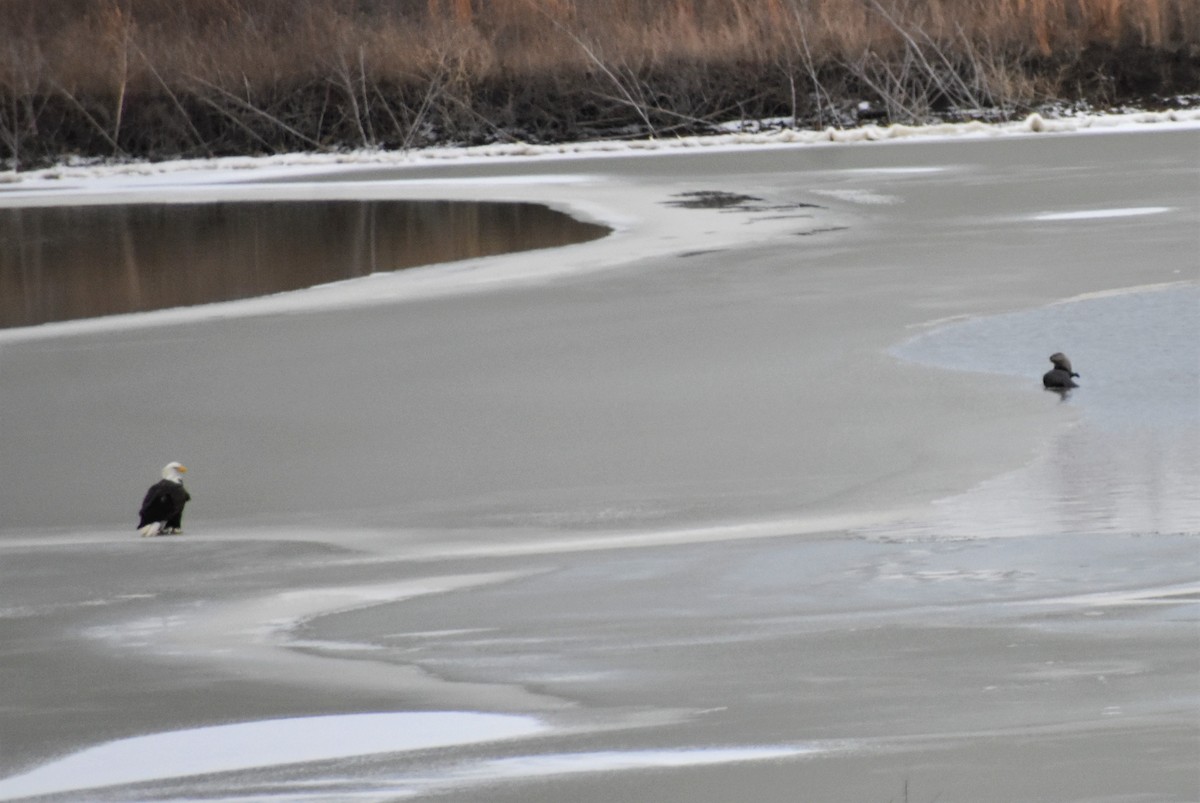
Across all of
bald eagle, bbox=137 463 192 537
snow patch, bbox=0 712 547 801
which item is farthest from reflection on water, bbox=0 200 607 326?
snow patch, bbox=0 712 547 801

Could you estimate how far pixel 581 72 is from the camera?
30.3 meters

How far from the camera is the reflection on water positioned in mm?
12516

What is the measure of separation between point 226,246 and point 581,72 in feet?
50.9

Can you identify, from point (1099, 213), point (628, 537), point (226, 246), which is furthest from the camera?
point (226, 246)

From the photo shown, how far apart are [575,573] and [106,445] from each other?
2828mm

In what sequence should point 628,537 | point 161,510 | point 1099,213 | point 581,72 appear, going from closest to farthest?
point 628,537, point 161,510, point 1099,213, point 581,72

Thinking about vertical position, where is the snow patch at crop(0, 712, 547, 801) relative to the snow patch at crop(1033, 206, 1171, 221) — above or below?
below

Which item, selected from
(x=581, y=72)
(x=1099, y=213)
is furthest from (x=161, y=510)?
(x=581, y=72)

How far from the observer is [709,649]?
3977mm

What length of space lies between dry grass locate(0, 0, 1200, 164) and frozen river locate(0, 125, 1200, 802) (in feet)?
57.0

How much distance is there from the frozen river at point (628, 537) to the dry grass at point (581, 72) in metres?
17.4

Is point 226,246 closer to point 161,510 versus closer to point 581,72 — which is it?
point 161,510

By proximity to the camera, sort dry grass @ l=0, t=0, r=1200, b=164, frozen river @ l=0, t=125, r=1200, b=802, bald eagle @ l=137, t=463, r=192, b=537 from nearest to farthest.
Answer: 1. frozen river @ l=0, t=125, r=1200, b=802
2. bald eagle @ l=137, t=463, r=192, b=537
3. dry grass @ l=0, t=0, r=1200, b=164

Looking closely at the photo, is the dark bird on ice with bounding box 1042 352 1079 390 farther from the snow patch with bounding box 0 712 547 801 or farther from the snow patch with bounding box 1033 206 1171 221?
the snow patch with bounding box 1033 206 1171 221
